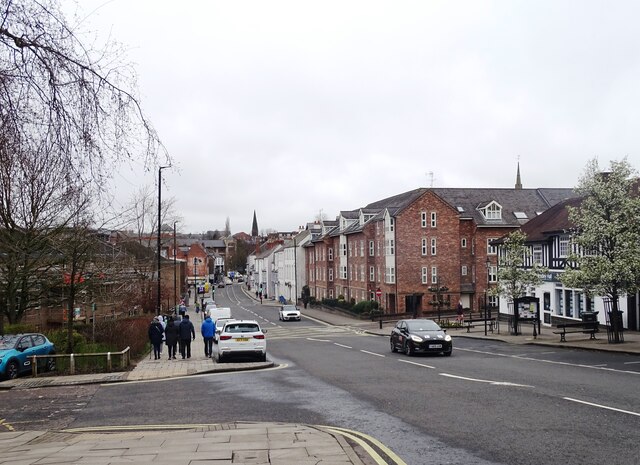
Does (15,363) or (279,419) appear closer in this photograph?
(279,419)

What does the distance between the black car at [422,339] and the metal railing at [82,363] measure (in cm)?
1067

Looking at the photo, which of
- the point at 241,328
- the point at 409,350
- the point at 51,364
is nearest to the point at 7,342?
the point at 51,364

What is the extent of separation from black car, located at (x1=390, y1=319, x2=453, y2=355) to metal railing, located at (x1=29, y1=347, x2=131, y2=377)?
10675mm

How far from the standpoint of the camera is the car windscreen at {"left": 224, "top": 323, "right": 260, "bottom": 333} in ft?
73.2

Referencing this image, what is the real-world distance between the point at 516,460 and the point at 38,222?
22388 millimetres

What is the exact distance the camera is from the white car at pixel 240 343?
21.8 metres

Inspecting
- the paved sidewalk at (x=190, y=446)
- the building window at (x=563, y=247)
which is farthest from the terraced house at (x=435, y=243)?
the paved sidewalk at (x=190, y=446)

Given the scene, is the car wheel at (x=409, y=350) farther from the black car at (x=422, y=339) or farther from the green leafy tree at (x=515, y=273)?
the green leafy tree at (x=515, y=273)

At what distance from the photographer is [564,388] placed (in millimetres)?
13781

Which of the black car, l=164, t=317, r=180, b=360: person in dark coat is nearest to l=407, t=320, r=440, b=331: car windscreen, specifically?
the black car

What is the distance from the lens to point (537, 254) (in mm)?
43312

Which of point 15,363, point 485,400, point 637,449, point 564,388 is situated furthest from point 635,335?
point 15,363

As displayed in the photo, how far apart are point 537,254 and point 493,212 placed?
20442mm

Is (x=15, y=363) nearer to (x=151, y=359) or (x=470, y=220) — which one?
(x=151, y=359)
